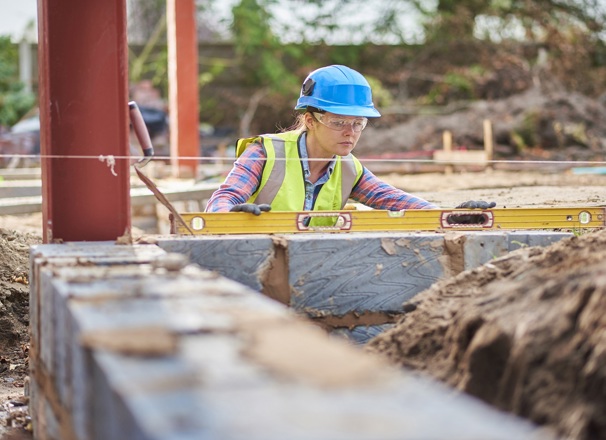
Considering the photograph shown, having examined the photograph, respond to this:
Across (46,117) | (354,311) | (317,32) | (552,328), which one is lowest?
(354,311)

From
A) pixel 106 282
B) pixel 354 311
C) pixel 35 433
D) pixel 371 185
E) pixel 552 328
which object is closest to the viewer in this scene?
pixel 552 328

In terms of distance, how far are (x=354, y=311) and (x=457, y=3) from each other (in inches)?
681

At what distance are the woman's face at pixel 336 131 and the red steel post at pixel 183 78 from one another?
6.05m

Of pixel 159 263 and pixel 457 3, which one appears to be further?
pixel 457 3

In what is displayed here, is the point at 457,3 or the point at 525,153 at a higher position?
the point at 457,3

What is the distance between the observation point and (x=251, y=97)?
20.3 meters

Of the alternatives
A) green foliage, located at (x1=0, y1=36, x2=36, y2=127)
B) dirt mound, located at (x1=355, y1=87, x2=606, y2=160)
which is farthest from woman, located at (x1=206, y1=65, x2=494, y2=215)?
green foliage, located at (x1=0, y1=36, x2=36, y2=127)

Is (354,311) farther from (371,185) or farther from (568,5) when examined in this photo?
(568,5)

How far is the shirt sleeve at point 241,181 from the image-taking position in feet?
18.2

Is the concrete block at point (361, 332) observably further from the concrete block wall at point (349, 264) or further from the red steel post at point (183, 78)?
the red steel post at point (183, 78)

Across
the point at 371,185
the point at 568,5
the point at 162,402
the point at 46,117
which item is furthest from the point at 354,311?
the point at 568,5

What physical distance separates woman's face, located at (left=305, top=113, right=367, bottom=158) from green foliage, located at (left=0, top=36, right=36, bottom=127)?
14007 millimetres

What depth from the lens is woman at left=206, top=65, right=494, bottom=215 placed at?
5789 millimetres

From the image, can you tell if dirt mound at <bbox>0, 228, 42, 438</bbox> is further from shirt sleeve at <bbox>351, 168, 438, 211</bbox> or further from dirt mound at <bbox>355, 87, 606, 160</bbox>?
dirt mound at <bbox>355, 87, 606, 160</bbox>
